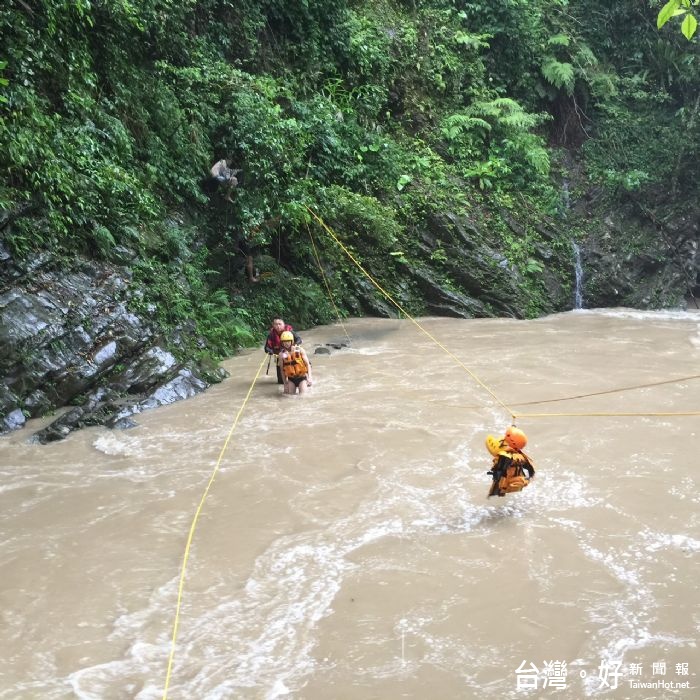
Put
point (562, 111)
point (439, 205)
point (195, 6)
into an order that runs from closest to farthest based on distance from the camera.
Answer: point (195, 6), point (439, 205), point (562, 111)

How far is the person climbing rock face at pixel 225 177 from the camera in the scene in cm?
1337

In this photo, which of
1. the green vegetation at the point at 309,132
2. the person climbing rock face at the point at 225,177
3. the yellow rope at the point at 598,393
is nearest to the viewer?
the yellow rope at the point at 598,393

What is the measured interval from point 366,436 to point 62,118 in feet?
24.0

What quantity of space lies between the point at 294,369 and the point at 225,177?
5.28 metres

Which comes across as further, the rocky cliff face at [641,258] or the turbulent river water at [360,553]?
the rocky cliff face at [641,258]

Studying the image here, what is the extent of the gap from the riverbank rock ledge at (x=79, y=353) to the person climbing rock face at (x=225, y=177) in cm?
352

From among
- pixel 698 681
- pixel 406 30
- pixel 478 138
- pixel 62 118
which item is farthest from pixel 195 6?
pixel 698 681

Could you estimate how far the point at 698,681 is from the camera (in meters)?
3.81

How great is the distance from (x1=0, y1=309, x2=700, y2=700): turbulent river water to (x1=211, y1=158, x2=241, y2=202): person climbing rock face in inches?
206

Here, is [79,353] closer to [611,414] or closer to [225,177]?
[225,177]

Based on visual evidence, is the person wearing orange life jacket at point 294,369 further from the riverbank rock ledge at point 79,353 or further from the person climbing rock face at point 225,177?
the person climbing rock face at point 225,177

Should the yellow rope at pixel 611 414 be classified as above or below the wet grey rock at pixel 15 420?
below

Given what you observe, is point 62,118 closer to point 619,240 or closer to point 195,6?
point 195,6

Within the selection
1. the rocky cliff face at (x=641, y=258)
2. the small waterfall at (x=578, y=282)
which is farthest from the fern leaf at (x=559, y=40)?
the small waterfall at (x=578, y=282)
